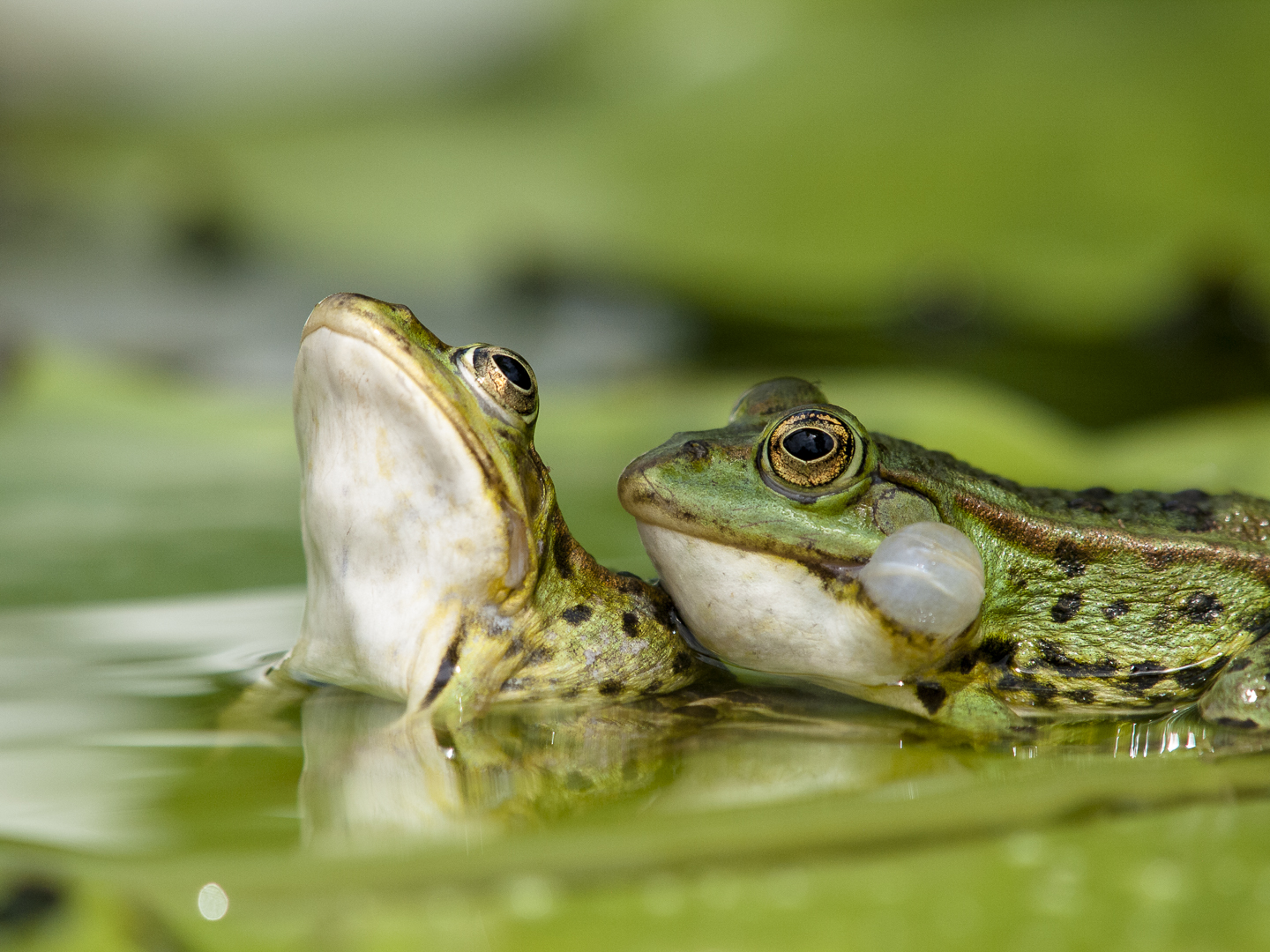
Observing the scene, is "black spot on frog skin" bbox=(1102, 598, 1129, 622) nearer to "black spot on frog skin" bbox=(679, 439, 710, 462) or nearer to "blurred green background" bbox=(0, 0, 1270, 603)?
"black spot on frog skin" bbox=(679, 439, 710, 462)

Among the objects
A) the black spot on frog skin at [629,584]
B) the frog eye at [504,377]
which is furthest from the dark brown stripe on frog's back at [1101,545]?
the frog eye at [504,377]

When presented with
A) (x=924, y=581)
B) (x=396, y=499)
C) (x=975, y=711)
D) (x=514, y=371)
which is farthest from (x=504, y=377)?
(x=975, y=711)

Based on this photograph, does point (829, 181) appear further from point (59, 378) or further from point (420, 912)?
point (420, 912)

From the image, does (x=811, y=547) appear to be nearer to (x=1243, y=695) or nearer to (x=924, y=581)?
(x=924, y=581)

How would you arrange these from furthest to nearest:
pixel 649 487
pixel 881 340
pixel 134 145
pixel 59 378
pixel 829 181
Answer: pixel 134 145
pixel 829 181
pixel 881 340
pixel 59 378
pixel 649 487

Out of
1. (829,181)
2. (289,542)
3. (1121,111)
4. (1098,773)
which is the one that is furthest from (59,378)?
(1121,111)

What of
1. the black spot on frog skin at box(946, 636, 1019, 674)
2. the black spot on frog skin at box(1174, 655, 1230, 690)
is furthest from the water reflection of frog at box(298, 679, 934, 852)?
the black spot on frog skin at box(1174, 655, 1230, 690)

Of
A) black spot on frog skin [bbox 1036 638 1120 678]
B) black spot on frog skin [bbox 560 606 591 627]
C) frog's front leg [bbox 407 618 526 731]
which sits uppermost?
black spot on frog skin [bbox 560 606 591 627]

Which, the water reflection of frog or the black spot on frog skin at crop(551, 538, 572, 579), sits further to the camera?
the black spot on frog skin at crop(551, 538, 572, 579)
